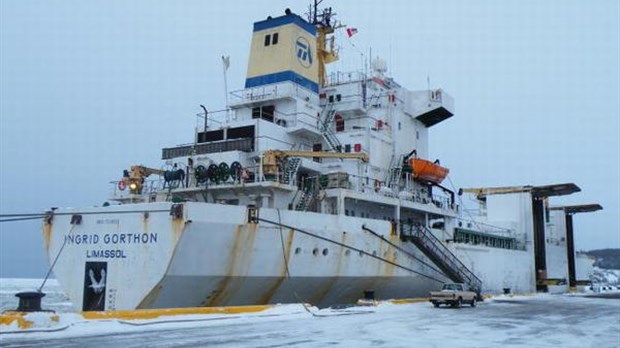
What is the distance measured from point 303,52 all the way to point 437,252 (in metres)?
11.4

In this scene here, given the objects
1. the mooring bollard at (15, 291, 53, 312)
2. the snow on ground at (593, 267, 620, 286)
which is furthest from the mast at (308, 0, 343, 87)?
the snow on ground at (593, 267, 620, 286)

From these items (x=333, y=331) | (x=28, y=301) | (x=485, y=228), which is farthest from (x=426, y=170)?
(x=28, y=301)

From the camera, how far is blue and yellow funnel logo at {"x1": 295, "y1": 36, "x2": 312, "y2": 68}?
28.5 metres

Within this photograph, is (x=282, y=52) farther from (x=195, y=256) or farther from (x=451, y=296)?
(x=451, y=296)

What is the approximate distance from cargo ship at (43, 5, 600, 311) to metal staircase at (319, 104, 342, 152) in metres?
0.09

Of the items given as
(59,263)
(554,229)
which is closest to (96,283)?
(59,263)

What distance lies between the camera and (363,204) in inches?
1065

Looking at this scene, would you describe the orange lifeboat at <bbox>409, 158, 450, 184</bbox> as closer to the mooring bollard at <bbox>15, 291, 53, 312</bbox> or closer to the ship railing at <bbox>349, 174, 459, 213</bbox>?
the ship railing at <bbox>349, 174, 459, 213</bbox>

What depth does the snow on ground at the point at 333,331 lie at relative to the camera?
39.1 ft

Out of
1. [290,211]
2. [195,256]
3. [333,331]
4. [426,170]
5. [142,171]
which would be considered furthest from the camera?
[426,170]

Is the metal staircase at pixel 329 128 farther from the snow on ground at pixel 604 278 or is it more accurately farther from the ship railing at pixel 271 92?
the snow on ground at pixel 604 278

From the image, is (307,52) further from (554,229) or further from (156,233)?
(554,229)

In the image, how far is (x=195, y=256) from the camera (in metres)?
18.6

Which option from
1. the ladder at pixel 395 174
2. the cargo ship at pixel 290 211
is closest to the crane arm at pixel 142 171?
the cargo ship at pixel 290 211
